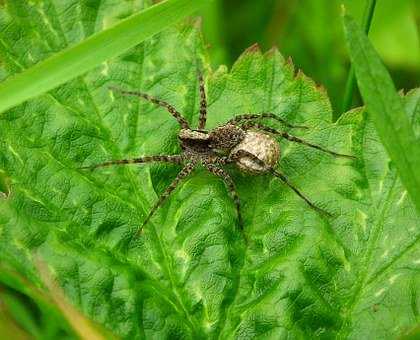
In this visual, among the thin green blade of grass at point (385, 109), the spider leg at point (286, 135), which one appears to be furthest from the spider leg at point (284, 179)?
the thin green blade of grass at point (385, 109)

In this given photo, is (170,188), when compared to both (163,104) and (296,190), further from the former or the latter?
(296,190)

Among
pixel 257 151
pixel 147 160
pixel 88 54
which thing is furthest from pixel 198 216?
pixel 88 54

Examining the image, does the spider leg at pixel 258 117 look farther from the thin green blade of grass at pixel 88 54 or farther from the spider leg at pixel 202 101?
the thin green blade of grass at pixel 88 54

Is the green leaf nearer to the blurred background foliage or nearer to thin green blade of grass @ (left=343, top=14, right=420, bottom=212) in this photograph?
thin green blade of grass @ (left=343, top=14, right=420, bottom=212)

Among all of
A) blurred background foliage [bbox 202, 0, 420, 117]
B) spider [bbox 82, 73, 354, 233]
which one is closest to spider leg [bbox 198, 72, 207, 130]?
spider [bbox 82, 73, 354, 233]

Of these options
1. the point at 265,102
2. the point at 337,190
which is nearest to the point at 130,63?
the point at 265,102
